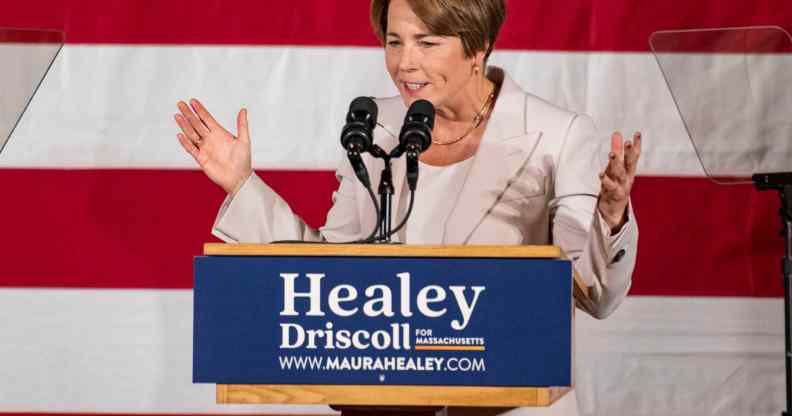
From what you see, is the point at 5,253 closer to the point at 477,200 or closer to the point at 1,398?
the point at 1,398

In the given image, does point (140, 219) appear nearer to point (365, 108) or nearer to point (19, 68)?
point (19, 68)

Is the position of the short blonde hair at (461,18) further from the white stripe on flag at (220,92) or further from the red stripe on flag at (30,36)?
the red stripe on flag at (30,36)

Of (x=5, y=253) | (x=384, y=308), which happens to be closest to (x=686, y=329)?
(x=384, y=308)

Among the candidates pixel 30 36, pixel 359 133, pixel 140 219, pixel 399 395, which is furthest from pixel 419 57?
pixel 30 36

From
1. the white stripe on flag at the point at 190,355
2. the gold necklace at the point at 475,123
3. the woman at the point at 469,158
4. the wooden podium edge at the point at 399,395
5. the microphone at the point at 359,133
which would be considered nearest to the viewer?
the wooden podium edge at the point at 399,395

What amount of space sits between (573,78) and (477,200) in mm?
763

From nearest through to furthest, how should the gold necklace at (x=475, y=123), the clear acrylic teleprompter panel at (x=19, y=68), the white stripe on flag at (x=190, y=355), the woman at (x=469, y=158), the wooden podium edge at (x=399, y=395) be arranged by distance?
the wooden podium edge at (x=399, y=395) < the woman at (x=469, y=158) < the gold necklace at (x=475, y=123) < the clear acrylic teleprompter panel at (x=19, y=68) < the white stripe on flag at (x=190, y=355)

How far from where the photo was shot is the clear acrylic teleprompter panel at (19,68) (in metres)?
2.55

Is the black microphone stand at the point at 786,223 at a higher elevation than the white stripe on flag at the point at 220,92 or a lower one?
lower

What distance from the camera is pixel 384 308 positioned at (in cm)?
142

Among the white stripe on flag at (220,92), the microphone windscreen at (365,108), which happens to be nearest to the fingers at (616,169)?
the microphone windscreen at (365,108)

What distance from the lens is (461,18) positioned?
7.08 feet

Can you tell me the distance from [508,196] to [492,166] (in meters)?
0.06

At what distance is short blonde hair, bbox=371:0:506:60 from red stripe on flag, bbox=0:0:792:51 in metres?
0.57
